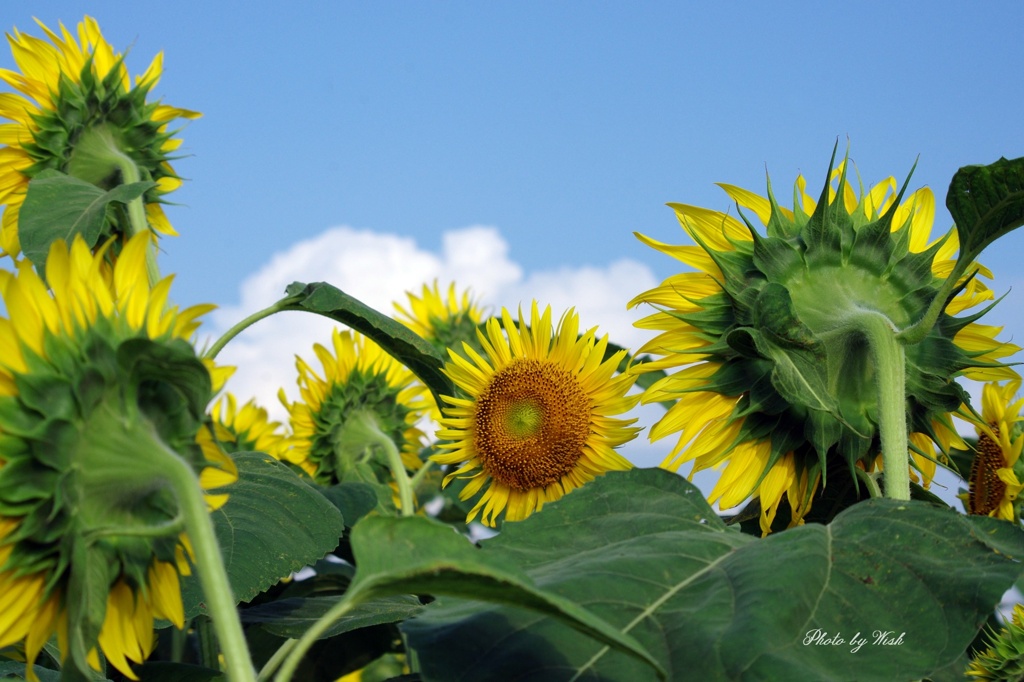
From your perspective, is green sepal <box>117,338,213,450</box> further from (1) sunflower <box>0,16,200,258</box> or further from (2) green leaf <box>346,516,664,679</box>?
(1) sunflower <box>0,16,200,258</box>

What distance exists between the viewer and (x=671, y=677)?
0.87m

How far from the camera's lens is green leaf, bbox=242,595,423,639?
151 cm

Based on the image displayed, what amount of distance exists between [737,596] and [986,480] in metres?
1.41

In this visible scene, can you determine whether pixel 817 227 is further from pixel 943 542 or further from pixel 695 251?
pixel 943 542

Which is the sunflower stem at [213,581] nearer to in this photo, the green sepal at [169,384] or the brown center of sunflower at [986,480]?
the green sepal at [169,384]

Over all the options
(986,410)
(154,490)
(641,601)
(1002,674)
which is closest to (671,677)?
(641,601)

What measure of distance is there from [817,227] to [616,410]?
66cm

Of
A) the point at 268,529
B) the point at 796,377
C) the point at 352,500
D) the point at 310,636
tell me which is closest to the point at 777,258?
the point at 796,377

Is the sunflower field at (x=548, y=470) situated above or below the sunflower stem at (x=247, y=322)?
below

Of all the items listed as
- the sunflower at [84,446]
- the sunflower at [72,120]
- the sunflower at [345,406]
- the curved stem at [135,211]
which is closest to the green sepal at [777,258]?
the sunflower at [84,446]

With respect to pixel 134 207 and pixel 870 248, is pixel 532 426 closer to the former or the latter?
pixel 870 248

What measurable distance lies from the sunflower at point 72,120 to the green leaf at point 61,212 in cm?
26

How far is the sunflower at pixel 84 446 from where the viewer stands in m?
0.92

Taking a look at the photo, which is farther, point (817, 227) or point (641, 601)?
point (817, 227)
